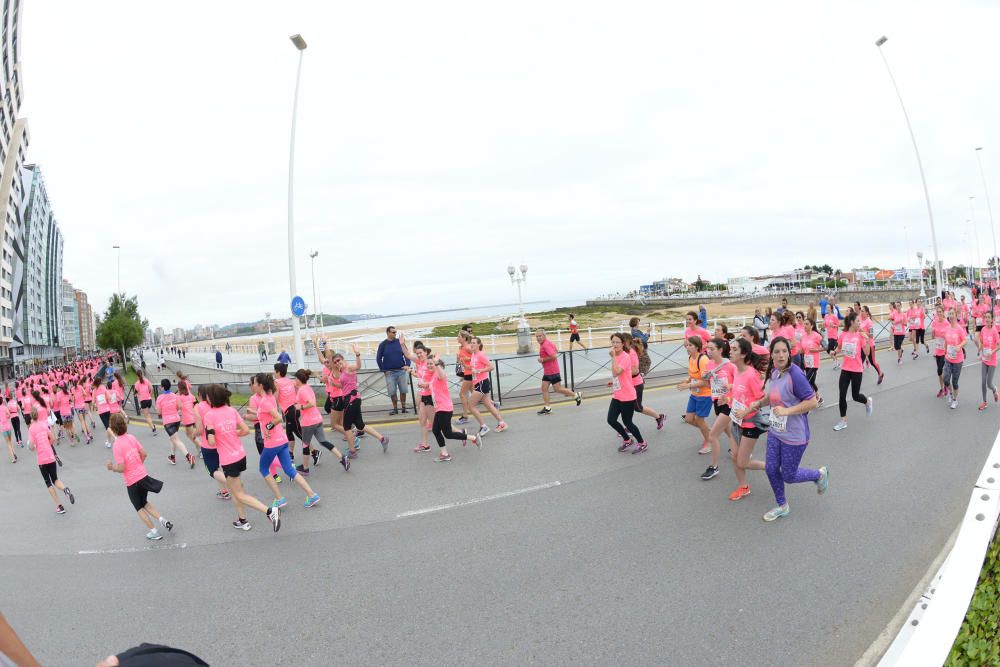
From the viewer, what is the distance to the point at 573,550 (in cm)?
454

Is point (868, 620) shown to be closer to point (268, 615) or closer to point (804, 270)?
point (268, 615)

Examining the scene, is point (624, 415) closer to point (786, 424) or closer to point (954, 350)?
point (786, 424)

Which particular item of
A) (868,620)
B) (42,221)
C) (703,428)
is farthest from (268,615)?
(42,221)

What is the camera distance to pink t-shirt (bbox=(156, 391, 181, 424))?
9.69 meters

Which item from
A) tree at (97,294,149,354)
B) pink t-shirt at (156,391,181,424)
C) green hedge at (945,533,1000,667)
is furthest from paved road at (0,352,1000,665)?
tree at (97,294,149,354)

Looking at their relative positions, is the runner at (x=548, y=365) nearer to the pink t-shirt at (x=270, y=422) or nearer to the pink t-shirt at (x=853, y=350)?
the pink t-shirt at (x=853, y=350)

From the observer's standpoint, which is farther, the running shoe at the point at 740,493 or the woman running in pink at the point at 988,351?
the woman running in pink at the point at 988,351

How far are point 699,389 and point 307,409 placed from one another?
561cm

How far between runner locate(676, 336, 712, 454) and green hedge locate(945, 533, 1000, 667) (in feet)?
14.1

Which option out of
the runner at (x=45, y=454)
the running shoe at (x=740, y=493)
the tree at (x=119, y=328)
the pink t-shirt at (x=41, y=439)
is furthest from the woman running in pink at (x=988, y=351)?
the tree at (x=119, y=328)

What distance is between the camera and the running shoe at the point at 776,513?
488cm

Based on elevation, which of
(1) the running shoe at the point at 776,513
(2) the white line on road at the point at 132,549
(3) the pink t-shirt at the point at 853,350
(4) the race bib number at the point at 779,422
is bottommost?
(2) the white line on road at the point at 132,549

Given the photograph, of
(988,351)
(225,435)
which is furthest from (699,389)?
(225,435)

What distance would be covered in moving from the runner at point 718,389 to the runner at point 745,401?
0.56 meters
